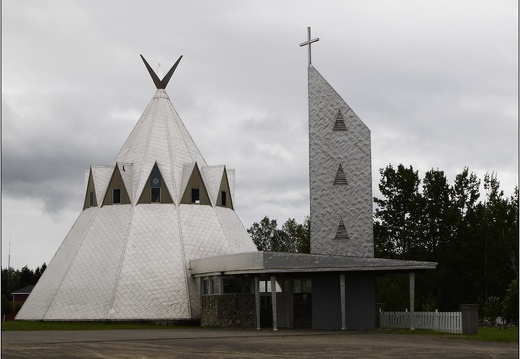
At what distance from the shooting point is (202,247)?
173 ft

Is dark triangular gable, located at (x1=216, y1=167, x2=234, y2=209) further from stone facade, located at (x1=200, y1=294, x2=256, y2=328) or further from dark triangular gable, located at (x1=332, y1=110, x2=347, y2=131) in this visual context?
dark triangular gable, located at (x1=332, y1=110, x2=347, y2=131)

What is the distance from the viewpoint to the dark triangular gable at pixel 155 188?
178ft

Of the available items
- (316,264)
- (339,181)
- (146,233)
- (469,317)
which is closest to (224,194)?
(146,233)

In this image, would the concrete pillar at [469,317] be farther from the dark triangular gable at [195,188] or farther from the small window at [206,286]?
the dark triangular gable at [195,188]

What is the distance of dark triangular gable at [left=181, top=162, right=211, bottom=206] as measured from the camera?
54.9 metres

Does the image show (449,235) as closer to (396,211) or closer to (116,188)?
(396,211)

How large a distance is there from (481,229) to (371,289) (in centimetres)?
3133

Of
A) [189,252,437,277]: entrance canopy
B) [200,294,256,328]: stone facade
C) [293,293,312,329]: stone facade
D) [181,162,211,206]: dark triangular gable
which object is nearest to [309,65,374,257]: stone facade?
[189,252,437,277]: entrance canopy

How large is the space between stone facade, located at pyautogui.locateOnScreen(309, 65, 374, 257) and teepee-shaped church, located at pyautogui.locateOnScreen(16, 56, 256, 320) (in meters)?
11.7

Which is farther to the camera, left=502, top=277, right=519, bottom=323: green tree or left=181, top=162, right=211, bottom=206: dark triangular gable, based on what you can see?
left=181, top=162, right=211, bottom=206: dark triangular gable

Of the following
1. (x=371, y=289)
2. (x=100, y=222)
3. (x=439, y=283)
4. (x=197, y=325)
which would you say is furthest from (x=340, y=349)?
(x=439, y=283)

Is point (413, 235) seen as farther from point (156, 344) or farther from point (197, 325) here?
point (156, 344)

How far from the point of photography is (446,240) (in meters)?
70.2

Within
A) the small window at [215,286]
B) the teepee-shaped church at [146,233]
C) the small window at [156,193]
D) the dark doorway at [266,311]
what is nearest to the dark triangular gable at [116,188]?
the teepee-shaped church at [146,233]
